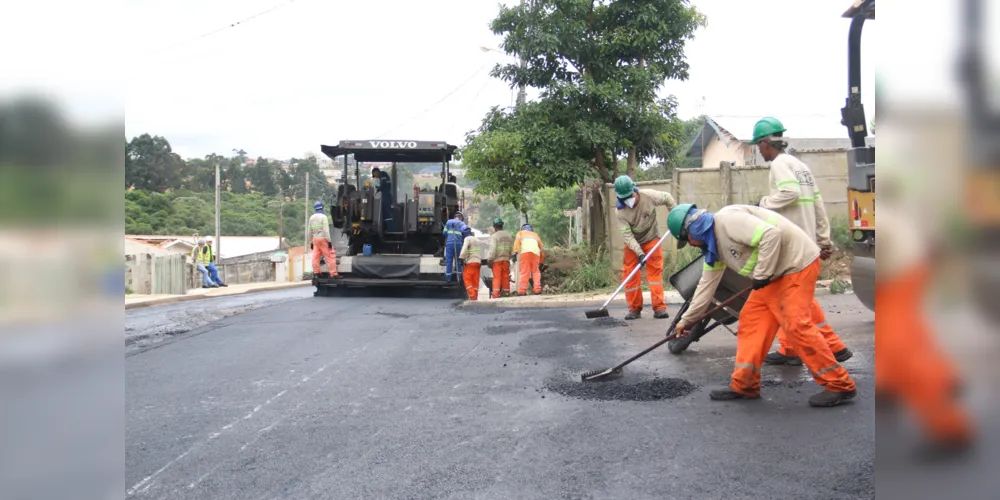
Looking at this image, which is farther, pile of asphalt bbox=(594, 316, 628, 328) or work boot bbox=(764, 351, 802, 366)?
pile of asphalt bbox=(594, 316, 628, 328)

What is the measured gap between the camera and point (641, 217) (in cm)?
755

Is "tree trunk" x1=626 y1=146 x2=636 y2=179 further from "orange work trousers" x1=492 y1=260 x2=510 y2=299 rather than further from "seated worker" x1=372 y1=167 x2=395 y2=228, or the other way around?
"seated worker" x1=372 y1=167 x2=395 y2=228

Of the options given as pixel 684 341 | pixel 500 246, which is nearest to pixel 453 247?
pixel 500 246

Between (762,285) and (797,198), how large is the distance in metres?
1.44

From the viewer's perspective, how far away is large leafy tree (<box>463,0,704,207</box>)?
11.4 meters

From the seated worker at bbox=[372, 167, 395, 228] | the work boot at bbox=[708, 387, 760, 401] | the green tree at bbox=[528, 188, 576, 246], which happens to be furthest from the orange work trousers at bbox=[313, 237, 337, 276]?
the green tree at bbox=[528, 188, 576, 246]

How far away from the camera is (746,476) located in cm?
310

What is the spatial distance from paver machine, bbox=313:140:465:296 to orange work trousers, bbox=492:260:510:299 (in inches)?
24.9

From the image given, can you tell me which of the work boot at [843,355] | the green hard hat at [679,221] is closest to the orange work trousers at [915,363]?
the green hard hat at [679,221]

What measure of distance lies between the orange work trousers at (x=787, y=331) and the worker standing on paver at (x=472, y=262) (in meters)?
6.98

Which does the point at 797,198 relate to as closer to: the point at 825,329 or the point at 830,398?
the point at 825,329

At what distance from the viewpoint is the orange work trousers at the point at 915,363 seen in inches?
33.6

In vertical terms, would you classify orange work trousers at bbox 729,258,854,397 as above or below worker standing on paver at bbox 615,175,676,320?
below

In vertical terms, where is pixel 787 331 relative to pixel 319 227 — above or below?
below
